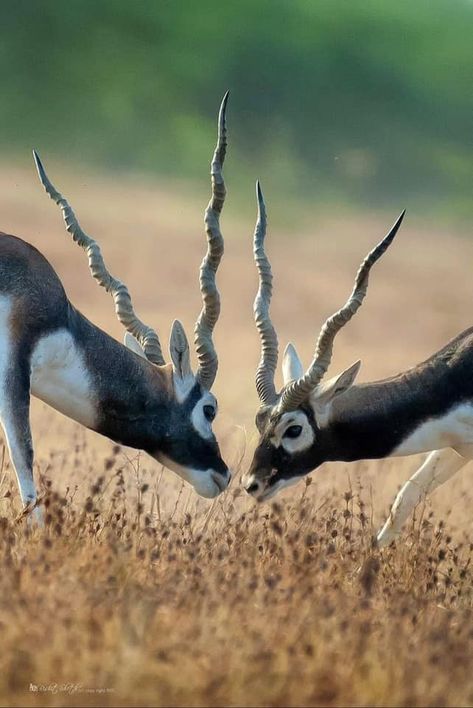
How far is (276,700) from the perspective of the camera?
21.2 feet

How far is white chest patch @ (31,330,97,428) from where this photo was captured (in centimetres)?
1109

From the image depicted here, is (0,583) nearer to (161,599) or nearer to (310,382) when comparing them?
(161,599)

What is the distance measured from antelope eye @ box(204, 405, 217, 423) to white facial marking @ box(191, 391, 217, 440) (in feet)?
0.09

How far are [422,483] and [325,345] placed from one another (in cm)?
165

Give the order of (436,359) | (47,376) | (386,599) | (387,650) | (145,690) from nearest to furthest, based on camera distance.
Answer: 1. (145,690)
2. (387,650)
3. (386,599)
4. (47,376)
5. (436,359)

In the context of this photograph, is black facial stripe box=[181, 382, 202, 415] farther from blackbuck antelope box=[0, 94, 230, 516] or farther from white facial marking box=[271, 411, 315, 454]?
white facial marking box=[271, 411, 315, 454]

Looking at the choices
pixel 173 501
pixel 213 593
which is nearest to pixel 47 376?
pixel 173 501

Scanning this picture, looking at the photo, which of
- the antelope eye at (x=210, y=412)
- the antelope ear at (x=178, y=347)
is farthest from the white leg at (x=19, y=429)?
the antelope eye at (x=210, y=412)

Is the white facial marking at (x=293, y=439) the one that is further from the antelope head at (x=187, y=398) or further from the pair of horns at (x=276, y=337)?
the antelope head at (x=187, y=398)

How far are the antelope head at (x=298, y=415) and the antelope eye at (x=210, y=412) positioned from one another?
1.32 ft

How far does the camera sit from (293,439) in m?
11.9

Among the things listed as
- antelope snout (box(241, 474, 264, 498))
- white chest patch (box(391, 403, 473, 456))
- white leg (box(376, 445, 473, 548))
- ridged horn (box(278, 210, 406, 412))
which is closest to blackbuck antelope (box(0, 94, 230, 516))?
antelope snout (box(241, 474, 264, 498))

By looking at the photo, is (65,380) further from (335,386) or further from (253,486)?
(335,386)

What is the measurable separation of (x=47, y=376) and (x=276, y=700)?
17.3 feet
